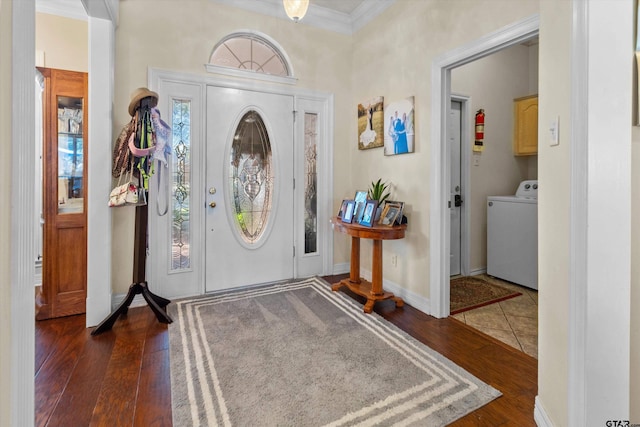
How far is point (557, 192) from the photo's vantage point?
1.28 m

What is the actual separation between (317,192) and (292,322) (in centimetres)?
158

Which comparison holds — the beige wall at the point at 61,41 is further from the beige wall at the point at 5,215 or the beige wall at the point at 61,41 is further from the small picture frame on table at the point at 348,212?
the small picture frame on table at the point at 348,212

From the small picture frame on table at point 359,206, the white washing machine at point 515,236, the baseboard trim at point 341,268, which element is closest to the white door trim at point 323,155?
the baseboard trim at point 341,268

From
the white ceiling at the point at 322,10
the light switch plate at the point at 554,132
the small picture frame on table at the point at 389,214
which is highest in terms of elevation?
the white ceiling at the point at 322,10

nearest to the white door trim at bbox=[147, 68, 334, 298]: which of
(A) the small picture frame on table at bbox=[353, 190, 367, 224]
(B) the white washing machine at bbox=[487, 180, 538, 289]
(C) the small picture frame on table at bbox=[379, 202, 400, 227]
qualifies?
(A) the small picture frame on table at bbox=[353, 190, 367, 224]

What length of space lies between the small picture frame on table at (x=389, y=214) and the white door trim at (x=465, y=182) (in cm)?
137

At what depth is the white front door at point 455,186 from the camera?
3719 mm

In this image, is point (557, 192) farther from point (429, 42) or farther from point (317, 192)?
point (317, 192)

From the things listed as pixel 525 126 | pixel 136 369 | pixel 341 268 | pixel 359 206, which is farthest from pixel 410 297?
pixel 525 126

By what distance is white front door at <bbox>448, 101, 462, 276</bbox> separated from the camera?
3719 mm

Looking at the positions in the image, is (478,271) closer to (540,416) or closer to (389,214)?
(389,214)

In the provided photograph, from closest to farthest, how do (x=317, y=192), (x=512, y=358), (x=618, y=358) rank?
(x=618, y=358) → (x=512, y=358) → (x=317, y=192)

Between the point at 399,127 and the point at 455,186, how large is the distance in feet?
4.17

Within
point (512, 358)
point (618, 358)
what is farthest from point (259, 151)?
point (618, 358)
